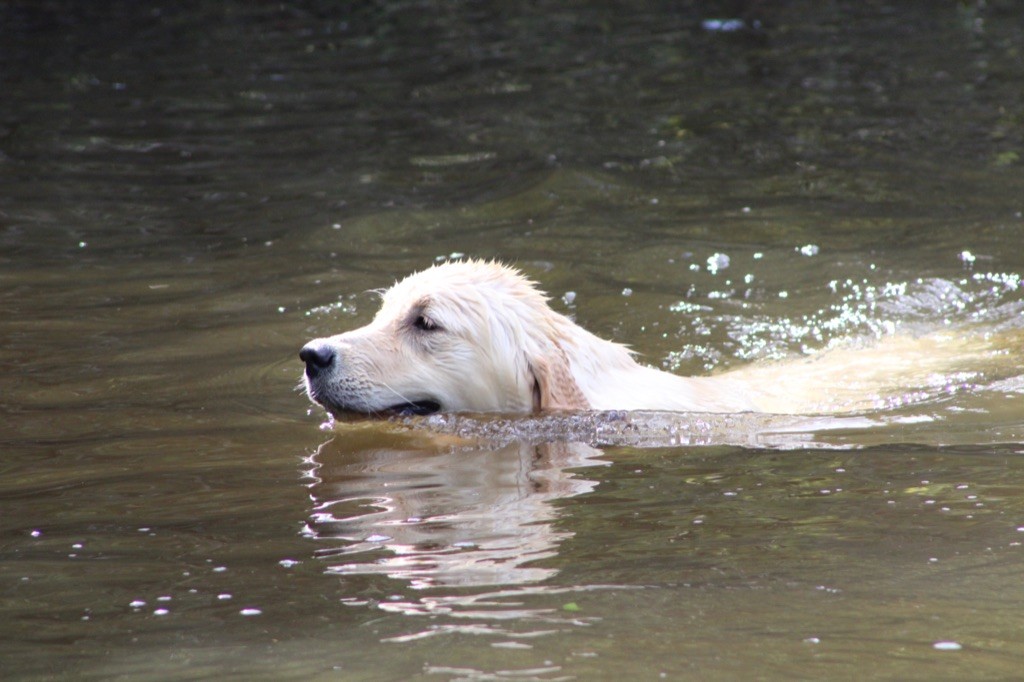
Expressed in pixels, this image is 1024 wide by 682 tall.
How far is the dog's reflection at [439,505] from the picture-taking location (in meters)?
4.38

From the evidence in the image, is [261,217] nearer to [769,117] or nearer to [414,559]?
[769,117]

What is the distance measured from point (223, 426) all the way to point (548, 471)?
6.17 feet

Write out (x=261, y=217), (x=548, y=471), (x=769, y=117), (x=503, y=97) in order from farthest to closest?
(x=503, y=97) < (x=769, y=117) < (x=261, y=217) < (x=548, y=471)

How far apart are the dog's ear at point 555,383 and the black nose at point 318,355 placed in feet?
3.11

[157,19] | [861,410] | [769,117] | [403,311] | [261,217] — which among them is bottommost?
[861,410]

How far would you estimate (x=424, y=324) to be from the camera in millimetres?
6414

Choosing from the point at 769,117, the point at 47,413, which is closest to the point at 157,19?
the point at 769,117

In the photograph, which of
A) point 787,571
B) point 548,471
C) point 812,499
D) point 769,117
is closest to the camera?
point 787,571

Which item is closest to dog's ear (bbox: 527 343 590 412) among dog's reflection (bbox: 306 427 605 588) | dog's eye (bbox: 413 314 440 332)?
dog's reflection (bbox: 306 427 605 588)

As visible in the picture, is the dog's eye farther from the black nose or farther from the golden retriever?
the black nose

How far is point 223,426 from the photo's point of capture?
263 inches

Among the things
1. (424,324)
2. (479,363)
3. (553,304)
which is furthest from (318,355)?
(553,304)

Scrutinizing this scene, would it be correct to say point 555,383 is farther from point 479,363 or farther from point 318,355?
point 318,355

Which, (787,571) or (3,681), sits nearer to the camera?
(3,681)
